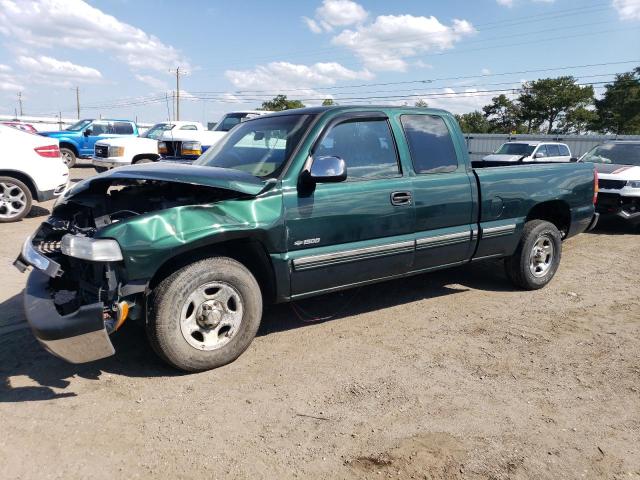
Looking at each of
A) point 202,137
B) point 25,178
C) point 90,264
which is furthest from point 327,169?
point 202,137

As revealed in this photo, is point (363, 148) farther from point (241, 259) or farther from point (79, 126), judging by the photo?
point (79, 126)

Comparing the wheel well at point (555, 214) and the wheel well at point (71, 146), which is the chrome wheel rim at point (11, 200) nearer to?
the wheel well at point (555, 214)

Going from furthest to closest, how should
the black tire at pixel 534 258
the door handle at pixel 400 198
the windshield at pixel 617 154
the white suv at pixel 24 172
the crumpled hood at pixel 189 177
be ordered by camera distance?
the windshield at pixel 617 154, the white suv at pixel 24 172, the black tire at pixel 534 258, the door handle at pixel 400 198, the crumpled hood at pixel 189 177

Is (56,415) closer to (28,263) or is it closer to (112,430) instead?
(112,430)

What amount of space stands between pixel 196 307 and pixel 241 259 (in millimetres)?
548

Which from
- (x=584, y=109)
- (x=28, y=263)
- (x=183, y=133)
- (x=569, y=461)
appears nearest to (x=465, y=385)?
(x=569, y=461)

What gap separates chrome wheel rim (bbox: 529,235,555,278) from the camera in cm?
547

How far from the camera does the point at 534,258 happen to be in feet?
18.1

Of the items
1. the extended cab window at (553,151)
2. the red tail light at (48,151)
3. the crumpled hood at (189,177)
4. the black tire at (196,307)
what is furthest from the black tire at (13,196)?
the extended cab window at (553,151)

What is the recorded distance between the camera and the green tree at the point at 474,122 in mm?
64625

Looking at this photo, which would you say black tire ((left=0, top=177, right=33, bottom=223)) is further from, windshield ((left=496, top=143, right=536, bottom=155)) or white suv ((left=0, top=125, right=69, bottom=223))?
windshield ((left=496, top=143, right=536, bottom=155))

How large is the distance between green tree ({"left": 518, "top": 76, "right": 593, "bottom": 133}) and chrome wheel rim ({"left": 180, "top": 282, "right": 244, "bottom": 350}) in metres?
56.3

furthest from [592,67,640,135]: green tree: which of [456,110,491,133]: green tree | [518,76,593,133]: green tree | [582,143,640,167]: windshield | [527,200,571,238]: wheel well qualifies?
→ [527,200,571,238]: wheel well

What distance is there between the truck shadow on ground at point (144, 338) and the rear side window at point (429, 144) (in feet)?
4.69
